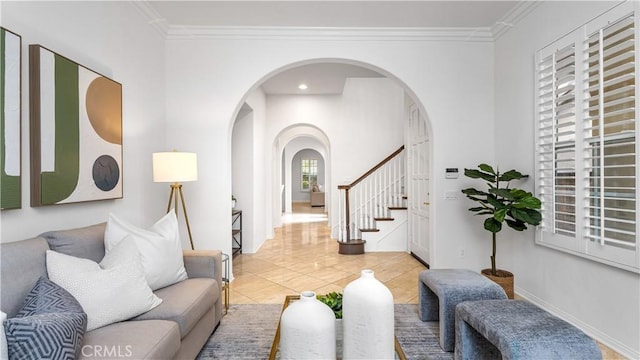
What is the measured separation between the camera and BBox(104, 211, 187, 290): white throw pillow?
210 cm

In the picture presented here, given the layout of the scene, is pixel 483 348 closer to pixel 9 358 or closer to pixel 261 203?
pixel 9 358

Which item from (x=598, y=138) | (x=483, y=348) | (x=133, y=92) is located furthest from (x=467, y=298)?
(x=133, y=92)

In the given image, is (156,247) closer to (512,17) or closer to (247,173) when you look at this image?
(247,173)

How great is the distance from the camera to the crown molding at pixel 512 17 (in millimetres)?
3190

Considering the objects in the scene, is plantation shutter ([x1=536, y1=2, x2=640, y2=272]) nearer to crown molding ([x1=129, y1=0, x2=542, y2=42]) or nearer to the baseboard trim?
crown molding ([x1=129, y1=0, x2=542, y2=42])

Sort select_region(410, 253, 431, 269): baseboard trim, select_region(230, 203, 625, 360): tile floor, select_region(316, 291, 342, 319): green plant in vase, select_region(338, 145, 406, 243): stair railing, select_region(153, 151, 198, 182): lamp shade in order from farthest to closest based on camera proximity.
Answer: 1. select_region(338, 145, 406, 243): stair railing
2. select_region(410, 253, 431, 269): baseboard trim
3. select_region(230, 203, 625, 360): tile floor
4. select_region(153, 151, 198, 182): lamp shade
5. select_region(316, 291, 342, 319): green plant in vase

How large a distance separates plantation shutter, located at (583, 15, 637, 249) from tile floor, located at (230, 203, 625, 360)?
2.99 ft

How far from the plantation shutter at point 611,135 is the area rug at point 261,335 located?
4.91 ft

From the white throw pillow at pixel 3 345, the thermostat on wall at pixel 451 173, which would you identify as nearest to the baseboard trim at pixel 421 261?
the thermostat on wall at pixel 451 173

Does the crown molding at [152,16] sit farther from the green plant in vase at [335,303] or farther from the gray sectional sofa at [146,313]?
→ the green plant in vase at [335,303]

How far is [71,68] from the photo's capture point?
2.24m

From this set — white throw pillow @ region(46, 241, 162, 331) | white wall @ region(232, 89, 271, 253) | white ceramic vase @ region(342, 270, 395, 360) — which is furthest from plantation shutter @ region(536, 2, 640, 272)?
white wall @ region(232, 89, 271, 253)

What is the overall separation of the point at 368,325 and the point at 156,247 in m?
1.55

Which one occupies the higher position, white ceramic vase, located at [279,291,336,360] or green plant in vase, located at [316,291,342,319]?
white ceramic vase, located at [279,291,336,360]
